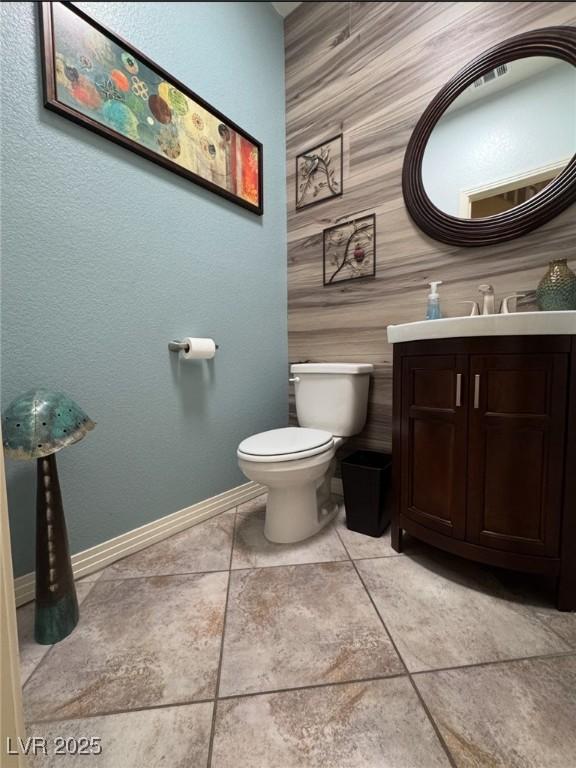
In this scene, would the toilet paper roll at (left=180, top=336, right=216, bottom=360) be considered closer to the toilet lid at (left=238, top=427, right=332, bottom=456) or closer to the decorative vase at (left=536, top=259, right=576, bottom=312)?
the toilet lid at (left=238, top=427, right=332, bottom=456)

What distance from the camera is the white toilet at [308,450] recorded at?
43.3 inches

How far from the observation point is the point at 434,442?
1.04m

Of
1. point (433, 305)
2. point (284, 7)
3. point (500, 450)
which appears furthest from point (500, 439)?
point (284, 7)

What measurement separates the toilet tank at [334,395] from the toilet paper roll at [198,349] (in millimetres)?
425

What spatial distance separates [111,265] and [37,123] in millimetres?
407

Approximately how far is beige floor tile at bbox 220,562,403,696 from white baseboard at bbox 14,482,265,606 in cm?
39

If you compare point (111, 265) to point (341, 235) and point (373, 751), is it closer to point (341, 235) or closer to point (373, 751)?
point (341, 235)

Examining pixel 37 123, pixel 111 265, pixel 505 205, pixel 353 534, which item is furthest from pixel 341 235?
pixel 353 534

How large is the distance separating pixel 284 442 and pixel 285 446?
0.06 meters

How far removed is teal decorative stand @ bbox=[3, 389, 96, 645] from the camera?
0.77 metres

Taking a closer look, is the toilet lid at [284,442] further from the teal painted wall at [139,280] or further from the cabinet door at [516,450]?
the cabinet door at [516,450]

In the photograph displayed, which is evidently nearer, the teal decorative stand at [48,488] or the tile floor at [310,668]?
the tile floor at [310,668]

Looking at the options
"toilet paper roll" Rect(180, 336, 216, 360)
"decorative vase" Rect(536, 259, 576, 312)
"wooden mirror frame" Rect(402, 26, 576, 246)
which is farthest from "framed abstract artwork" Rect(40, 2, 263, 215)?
"decorative vase" Rect(536, 259, 576, 312)

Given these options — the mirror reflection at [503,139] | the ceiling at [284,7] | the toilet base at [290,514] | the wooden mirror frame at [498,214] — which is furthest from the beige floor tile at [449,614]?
the ceiling at [284,7]
